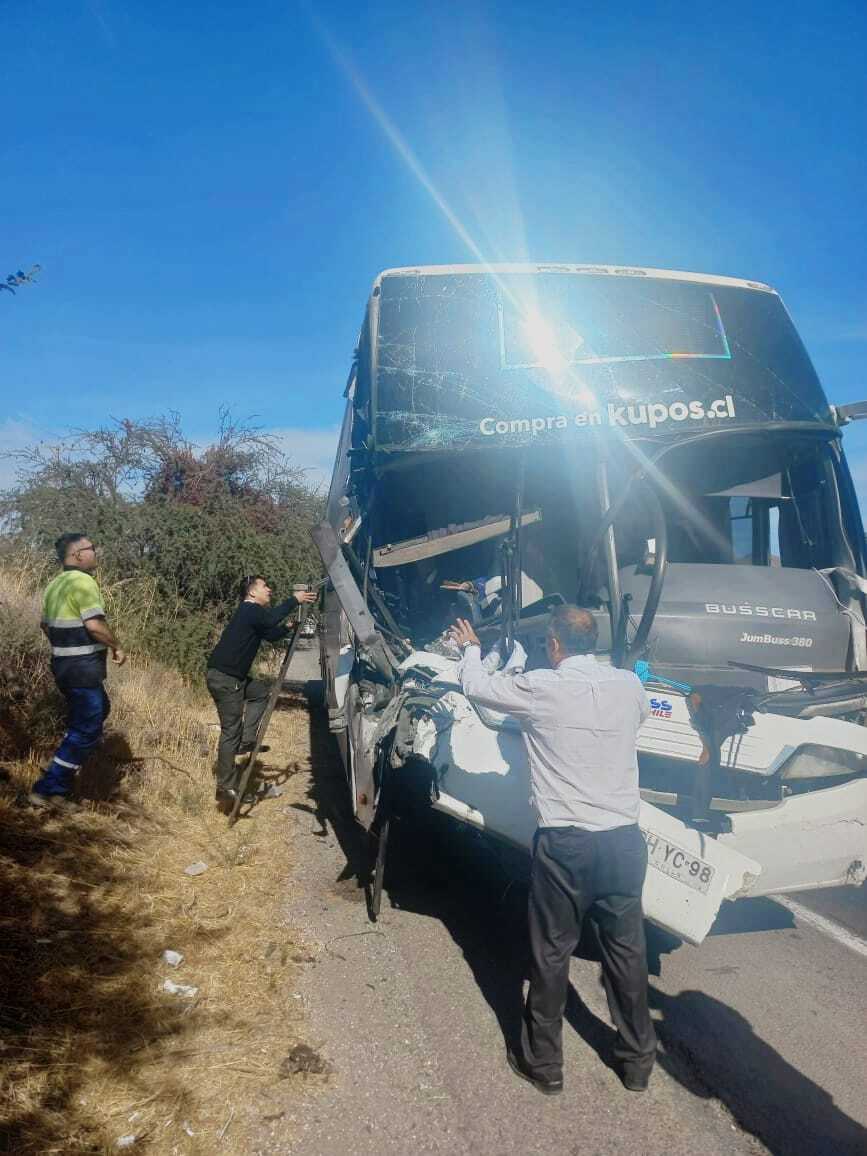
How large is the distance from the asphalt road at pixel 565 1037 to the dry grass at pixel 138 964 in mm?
180

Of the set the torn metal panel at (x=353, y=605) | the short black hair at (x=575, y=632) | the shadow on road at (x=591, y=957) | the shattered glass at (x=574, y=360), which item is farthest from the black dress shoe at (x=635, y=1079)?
the shattered glass at (x=574, y=360)

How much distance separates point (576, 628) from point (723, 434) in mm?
2111

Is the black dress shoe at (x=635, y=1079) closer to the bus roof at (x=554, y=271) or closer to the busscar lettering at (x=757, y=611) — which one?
the busscar lettering at (x=757, y=611)

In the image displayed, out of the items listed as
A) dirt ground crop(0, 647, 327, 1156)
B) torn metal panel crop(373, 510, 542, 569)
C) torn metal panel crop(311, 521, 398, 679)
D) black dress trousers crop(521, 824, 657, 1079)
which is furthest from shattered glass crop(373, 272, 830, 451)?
dirt ground crop(0, 647, 327, 1156)

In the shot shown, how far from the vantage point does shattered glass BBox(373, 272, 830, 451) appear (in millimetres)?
4820

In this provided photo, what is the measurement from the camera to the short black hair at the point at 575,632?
10.6ft

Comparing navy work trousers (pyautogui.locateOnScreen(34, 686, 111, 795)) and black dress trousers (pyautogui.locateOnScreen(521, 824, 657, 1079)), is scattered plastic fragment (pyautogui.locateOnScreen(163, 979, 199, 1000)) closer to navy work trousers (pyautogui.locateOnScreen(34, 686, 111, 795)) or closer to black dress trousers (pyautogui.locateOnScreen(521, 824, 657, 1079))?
black dress trousers (pyautogui.locateOnScreen(521, 824, 657, 1079))

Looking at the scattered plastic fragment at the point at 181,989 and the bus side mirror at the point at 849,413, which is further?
the bus side mirror at the point at 849,413

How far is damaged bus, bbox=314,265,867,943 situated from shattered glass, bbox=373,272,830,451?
1 cm

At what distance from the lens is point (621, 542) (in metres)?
4.86

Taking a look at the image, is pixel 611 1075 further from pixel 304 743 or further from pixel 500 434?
pixel 304 743

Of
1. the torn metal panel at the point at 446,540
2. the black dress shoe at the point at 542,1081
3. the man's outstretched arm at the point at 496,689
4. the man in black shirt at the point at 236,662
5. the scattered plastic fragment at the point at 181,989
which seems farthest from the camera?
the man in black shirt at the point at 236,662

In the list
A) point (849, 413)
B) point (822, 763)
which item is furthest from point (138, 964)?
point (849, 413)

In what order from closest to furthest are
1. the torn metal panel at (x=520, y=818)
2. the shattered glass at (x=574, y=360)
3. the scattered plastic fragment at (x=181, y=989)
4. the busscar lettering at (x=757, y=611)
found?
the torn metal panel at (x=520, y=818) → the scattered plastic fragment at (x=181, y=989) → the busscar lettering at (x=757, y=611) → the shattered glass at (x=574, y=360)
